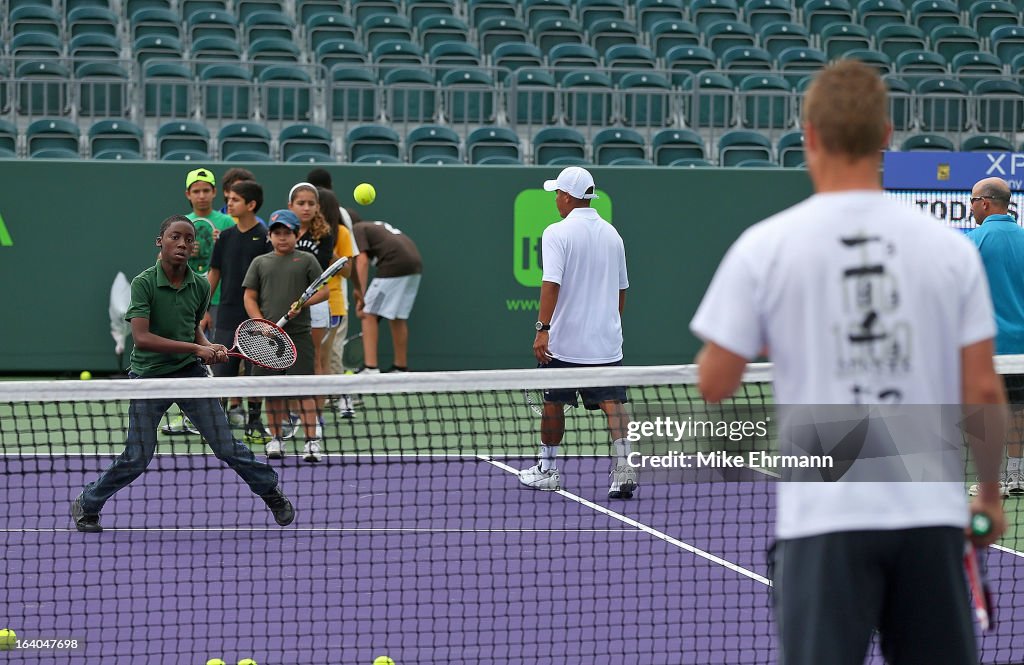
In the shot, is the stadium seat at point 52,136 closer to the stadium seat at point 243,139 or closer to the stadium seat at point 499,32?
the stadium seat at point 243,139

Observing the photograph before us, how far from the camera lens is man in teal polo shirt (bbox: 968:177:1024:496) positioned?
7.52 m

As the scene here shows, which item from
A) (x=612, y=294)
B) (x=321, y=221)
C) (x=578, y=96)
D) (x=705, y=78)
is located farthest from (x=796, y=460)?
(x=705, y=78)

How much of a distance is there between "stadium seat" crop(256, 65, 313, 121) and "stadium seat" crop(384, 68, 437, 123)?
86 centimetres

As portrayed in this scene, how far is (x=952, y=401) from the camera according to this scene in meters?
2.78

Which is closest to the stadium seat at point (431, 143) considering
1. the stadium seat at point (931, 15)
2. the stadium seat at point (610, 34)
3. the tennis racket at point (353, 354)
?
the tennis racket at point (353, 354)

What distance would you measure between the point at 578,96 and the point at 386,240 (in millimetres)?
4252

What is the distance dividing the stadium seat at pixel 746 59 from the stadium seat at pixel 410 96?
12.7 feet

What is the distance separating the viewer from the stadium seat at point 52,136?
13.8m

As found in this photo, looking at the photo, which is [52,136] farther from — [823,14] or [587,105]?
[823,14]

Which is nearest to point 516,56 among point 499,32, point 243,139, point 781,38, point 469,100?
point 499,32

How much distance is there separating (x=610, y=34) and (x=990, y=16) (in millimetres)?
5619

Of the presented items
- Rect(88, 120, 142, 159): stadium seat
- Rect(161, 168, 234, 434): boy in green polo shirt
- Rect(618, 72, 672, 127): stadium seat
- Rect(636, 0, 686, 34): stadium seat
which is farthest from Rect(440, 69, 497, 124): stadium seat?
Rect(161, 168, 234, 434): boy in green polo shirt

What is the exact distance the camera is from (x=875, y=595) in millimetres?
2801

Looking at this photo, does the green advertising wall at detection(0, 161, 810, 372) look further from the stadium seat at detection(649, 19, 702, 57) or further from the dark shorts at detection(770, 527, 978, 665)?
the dark shorts at detection(770, 527, 978, 665)
